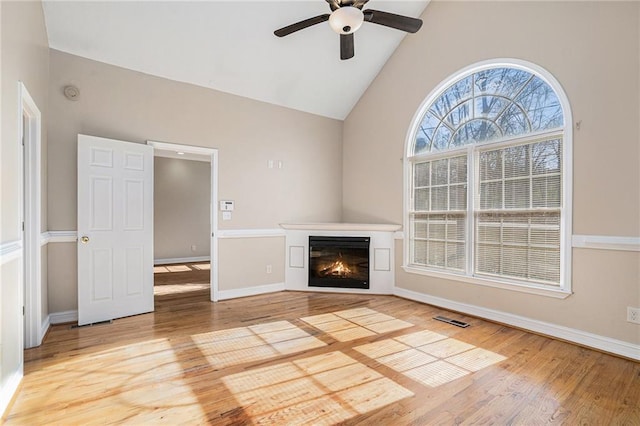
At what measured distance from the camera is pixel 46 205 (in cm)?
338

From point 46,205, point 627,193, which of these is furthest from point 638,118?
point 46,205

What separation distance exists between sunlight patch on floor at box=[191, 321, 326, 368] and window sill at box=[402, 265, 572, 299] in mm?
1949

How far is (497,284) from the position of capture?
3.60 meters

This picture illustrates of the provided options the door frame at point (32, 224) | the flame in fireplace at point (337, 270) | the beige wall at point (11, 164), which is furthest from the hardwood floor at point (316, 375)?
the flame in fireplace at point (337, 270)

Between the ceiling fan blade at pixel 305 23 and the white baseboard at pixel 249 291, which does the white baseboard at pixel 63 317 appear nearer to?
the white baseboard at pixel 249 291

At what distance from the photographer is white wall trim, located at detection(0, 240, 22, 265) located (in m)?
1.95

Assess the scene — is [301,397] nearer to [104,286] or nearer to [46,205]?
[104,286]

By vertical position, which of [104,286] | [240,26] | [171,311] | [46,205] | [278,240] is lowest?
[171,311]

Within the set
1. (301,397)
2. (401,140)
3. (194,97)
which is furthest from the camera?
(401,140)

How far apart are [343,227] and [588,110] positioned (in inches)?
120

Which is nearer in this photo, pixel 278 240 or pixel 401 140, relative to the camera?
pixel 401 140

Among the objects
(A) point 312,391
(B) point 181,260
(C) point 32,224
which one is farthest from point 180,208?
(A) point 312,391

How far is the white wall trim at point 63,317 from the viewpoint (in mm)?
3443

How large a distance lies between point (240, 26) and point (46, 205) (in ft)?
9.48
